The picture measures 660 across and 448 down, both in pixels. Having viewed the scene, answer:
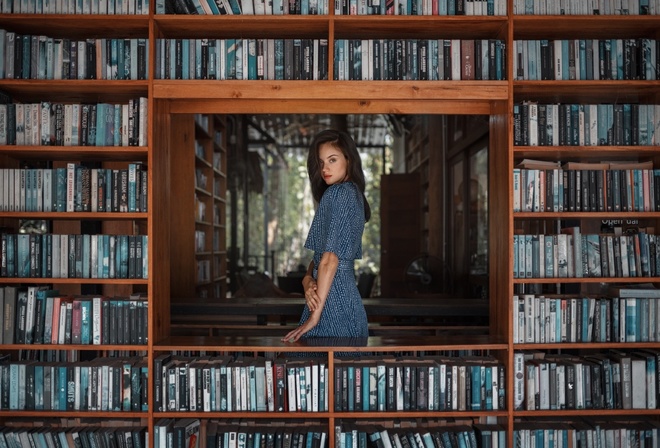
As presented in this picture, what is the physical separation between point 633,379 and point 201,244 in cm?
516

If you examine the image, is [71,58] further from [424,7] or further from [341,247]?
[424,7]

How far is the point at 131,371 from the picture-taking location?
3221 mm

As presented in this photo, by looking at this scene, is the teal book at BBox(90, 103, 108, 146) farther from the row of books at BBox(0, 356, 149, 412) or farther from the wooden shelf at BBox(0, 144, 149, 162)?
the row of books at BBox(0, 356, 149, 412)

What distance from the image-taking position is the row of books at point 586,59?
3.31 m

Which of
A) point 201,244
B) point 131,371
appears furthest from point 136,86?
point 201,244

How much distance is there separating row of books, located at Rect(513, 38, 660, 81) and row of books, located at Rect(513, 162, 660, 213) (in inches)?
19.1

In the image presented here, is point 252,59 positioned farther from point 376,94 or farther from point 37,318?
point 37,318

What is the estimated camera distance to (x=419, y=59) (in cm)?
332

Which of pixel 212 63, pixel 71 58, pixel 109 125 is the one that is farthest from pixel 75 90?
pixel 212 63

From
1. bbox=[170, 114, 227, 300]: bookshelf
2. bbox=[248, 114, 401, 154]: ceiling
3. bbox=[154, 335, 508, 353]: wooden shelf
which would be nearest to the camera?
bbox=[154, 335, 508, 353]: wooden shelf

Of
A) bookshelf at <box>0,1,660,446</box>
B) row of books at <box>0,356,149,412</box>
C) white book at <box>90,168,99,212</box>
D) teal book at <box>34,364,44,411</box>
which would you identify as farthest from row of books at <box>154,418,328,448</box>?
white book at <box>90,168,99,212</box>

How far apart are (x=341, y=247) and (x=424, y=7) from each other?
4.21 feet

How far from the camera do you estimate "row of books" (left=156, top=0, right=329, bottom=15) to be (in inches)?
128

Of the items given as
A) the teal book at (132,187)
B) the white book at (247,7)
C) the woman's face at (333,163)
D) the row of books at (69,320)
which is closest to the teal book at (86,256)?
the row of books at (69,320)
